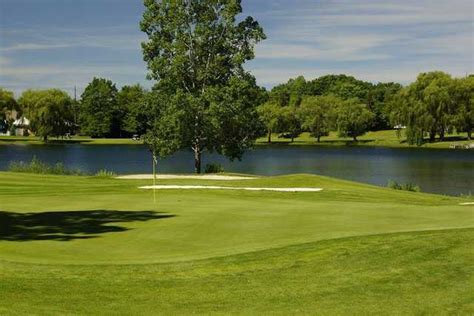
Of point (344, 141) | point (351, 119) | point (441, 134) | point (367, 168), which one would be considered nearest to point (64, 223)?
point (367, 168)

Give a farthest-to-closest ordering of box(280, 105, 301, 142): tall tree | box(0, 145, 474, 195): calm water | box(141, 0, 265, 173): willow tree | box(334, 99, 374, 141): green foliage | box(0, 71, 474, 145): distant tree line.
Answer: box(280, 105, 301, 142): tall tree < box(334, 99, 374, 141): green foliage < box(0, 71, 474, 145): distant tree line < box(0, 145, 474, 195): calm water < box(141, 0, 265, 173): willow tree

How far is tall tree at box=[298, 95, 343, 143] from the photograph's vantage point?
553 ft

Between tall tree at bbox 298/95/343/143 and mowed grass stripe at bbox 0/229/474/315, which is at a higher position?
tall tree at bbox 298/95/343/143

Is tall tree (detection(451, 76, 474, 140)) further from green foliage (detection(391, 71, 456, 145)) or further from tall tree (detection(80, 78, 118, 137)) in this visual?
tall tree (detection(80, 78, 118, 137))

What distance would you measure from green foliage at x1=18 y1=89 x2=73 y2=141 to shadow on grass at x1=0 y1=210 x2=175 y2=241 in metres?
137

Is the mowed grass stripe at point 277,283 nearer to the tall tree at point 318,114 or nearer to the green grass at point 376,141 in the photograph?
the green grass at point 376,141

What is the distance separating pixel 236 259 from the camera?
14.4 metres

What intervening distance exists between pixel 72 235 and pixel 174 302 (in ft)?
22.9

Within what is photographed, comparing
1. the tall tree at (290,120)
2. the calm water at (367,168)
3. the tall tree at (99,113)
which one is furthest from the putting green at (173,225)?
the tall tree at (99,113)

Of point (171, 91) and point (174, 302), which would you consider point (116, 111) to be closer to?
point (171, 91)

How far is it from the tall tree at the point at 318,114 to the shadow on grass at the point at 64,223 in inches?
5846

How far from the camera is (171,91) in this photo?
52406 millimetres

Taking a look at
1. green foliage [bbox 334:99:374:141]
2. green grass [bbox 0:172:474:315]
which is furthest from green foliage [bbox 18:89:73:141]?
green grass [bbox 0:172:474:315]

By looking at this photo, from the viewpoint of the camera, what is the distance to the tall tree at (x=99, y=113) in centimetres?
18250
